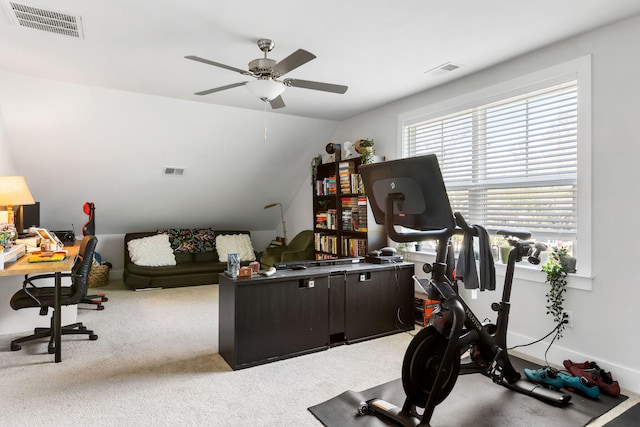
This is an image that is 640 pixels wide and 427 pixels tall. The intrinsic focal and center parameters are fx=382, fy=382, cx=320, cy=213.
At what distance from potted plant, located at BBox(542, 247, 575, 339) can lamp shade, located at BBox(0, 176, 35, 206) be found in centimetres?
471

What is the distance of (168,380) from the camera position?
8.75ft

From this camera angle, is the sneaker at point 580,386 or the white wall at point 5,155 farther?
the white wall at point 5,155

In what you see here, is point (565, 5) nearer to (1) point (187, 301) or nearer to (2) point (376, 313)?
(2) point (376, 313)

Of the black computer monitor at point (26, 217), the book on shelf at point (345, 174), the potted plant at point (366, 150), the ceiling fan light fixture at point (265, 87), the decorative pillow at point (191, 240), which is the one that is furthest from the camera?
the decorative pillow at point (191, 240)

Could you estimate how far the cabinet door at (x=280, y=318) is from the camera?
2852 millimetres

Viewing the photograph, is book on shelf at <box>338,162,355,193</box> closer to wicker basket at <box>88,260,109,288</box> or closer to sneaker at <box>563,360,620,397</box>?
sneaker at <box>563,360,620,397</box>

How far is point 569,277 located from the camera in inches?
112

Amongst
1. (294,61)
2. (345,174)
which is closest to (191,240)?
(345,174)

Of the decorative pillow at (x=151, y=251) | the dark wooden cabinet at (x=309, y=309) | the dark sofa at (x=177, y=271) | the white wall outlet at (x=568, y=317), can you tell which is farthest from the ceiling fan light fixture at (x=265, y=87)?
the decorative pillow at (x=151, y=251)

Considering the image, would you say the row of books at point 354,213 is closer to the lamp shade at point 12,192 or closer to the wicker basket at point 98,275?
the lamp shade at point 12,192

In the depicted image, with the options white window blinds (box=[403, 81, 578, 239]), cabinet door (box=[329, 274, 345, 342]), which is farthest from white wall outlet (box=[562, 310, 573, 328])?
cabinet door (box=[329, 274, 345, 342])

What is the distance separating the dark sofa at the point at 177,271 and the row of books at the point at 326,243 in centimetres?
141

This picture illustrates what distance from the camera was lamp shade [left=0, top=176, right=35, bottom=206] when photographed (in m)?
3.58

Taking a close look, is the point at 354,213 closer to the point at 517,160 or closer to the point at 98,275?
the point at 517,160
